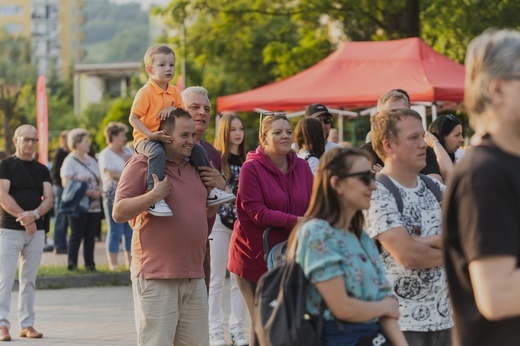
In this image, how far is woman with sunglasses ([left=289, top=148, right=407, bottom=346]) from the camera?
4555 millimetres

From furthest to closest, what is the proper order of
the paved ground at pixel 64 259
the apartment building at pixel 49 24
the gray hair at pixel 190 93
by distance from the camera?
the apartment building at pixel 49 24 < the paved ground at pixel 64 259 < the gray hair at pixel 190 93

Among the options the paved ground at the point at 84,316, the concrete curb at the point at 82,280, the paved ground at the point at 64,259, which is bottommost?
the paved ground at the point at 64,259

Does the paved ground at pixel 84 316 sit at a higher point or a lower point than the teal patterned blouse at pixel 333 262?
lower

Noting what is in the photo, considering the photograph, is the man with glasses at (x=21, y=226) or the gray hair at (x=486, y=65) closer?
the gray hair at (x=486, y=65)

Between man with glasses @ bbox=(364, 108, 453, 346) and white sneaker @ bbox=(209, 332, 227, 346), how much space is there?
471 cm

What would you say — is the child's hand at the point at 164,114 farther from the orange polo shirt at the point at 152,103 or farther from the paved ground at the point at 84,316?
the paved ground at the point at 84,316

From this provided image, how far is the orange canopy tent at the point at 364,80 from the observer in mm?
17344

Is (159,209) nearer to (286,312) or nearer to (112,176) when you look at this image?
(286,312)

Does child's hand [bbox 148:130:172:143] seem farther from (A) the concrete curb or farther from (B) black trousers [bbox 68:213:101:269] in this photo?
(B) black trousers [bbox 68:213:101:269]

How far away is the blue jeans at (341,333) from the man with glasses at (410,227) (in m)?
0.80

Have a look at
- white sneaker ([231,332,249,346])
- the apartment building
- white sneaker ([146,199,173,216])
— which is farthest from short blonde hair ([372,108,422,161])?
the apartment building

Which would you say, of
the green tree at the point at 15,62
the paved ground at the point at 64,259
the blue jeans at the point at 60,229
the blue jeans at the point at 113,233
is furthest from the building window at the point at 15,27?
the blue jeans at the point at 113,233

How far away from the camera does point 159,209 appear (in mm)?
6852

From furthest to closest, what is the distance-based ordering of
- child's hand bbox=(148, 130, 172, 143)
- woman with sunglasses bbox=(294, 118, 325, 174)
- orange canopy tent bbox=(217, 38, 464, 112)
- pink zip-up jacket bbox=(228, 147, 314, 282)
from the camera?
orange canopy tent bbox=(217, 38, 464, 112), woman with sunglasses bbox=(294, 118, 325, 174), pink zip-up jacket bbox=(228, 147, 314, 282), child's hand bbox=(148, 130, 172, 143)
